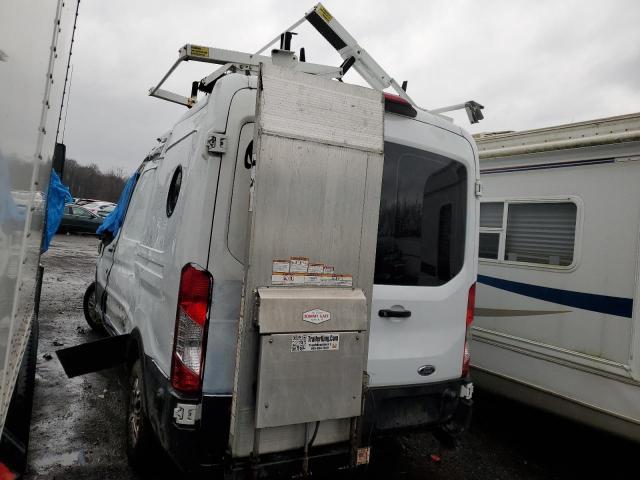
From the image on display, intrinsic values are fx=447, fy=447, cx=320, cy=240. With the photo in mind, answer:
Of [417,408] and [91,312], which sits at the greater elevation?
[417,408]

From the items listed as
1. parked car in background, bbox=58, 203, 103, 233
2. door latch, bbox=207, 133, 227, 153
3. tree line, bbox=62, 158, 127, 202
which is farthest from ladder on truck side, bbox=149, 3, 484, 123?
tree line, bbox=62, 158, 127, 202

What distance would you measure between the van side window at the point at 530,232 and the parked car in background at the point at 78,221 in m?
19.6

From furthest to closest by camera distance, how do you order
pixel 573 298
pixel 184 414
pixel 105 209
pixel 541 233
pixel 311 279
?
pixel 105 209 < pixel 541 233 < pixel 573 298 < pixel 311 279 < pixel 184 414

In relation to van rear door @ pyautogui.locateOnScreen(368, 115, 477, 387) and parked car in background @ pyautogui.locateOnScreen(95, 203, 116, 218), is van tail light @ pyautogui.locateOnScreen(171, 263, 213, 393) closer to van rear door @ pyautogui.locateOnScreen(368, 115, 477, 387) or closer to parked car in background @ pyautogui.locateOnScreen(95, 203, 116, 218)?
van rear door @ pyautogui.locateOnScreen(368, 115, 477, 387)

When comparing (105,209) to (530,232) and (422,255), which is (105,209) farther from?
(422,255)

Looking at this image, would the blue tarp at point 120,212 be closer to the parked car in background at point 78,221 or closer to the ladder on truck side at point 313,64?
the ladder on truck side at point 313,64

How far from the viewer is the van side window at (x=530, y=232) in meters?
A: 4.06

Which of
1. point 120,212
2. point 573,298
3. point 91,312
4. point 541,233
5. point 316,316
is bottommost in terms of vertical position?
point 91,312

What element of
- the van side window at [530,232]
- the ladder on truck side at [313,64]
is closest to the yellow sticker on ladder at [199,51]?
the ladder on truck side at [313,64]

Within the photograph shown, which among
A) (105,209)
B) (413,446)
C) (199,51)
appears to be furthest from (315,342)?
(105,209)

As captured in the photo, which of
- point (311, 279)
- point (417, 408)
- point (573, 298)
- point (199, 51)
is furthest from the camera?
point (573, 298)

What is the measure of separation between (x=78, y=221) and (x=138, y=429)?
20.0 meters

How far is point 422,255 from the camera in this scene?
9.82ft

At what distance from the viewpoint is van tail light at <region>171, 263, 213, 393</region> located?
2295 millimetres
